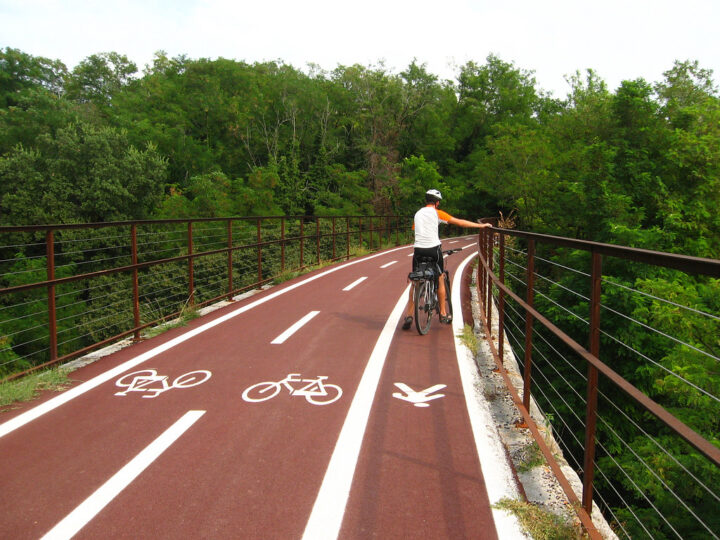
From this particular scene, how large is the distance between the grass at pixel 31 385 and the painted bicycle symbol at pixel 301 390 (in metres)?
1.91

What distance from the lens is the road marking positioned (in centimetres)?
696

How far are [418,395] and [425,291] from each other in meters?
2.70

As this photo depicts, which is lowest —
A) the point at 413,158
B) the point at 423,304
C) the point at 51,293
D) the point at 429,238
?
the point at 423,304

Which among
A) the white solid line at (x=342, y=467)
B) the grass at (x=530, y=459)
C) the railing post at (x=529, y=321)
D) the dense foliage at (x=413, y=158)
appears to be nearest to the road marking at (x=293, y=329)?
the white solid line at (x=342, y=467)

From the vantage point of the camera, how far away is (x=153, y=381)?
533 centimetres

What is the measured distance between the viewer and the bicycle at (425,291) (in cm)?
741

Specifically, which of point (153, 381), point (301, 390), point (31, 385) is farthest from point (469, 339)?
point (31, 385)

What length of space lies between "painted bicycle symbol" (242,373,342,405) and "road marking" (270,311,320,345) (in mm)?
1571

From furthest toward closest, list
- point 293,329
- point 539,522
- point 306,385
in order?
point 293,329 → point 306,385 → point 539,522

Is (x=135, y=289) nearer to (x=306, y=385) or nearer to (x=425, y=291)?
(x=306, y=385)

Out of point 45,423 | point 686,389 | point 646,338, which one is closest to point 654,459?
Result: point 686,389

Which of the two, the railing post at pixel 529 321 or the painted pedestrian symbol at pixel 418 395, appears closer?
the railing post at pixel 529 321

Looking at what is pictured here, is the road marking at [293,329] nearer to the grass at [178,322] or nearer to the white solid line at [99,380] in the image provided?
the white solid line at [99,380]

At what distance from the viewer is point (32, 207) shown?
29375 mm
